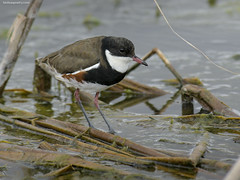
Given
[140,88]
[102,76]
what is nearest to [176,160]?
[102,76]

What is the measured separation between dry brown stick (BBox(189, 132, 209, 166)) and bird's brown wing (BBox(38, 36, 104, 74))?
1940mm

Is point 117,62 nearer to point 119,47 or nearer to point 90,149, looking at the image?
point 119,47

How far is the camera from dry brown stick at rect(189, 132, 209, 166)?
16.1 ft

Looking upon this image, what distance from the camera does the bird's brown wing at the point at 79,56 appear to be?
6.54m

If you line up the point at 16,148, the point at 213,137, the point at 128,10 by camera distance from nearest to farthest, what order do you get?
the point at 16,148
the point at 213,137
the point at 128,10

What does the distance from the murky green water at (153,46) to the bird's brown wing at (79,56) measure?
3.05 ft

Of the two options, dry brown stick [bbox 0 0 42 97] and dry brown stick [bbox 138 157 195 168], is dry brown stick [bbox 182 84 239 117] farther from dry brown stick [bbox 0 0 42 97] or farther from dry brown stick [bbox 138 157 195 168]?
dry brown stick [bbox 0 0 42 97]

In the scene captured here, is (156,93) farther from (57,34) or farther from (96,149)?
(57,34)

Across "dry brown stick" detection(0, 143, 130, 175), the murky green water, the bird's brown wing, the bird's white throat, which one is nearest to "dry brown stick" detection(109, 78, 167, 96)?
the murky green water

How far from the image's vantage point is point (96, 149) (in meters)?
5.54

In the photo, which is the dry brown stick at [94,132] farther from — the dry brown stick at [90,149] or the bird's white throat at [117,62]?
the bird's white throat at [117,62]

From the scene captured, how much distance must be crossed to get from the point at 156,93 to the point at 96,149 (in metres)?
3.04

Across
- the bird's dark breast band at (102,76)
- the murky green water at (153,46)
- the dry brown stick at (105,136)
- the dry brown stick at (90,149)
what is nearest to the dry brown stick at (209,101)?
the murky green water at (153,46)

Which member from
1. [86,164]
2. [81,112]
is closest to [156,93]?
[81,112]
